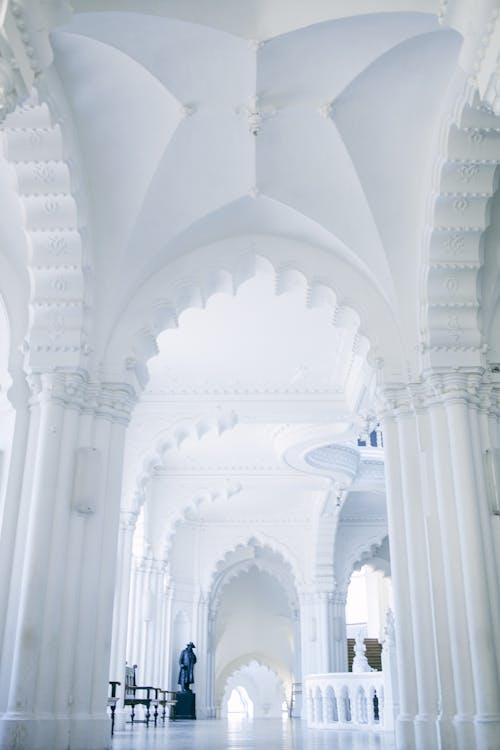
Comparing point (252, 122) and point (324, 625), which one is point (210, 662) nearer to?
point (324, 625)

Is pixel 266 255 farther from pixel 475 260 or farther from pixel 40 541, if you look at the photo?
pixel 40 541

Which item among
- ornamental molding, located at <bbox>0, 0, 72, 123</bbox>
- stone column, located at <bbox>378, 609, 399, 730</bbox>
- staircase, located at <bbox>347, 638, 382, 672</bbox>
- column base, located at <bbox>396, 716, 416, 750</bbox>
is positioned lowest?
column base, located at <bbox>396, 716, 416, 750</bbox>

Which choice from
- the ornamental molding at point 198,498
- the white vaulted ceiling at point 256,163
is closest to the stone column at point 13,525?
the white vaulted ceiling at point 256,163

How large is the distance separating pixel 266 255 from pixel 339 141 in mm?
1763

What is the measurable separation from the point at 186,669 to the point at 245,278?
1287cm

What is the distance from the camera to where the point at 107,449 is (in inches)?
320

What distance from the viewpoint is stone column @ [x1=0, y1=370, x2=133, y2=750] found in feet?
22.5

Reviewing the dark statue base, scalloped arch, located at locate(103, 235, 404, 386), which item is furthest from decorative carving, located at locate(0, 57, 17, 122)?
the dark statue base

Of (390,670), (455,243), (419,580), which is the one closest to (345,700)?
(390,670)

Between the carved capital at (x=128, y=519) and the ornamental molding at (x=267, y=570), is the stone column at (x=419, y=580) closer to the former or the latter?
the carved capital at (x=128, y=519)

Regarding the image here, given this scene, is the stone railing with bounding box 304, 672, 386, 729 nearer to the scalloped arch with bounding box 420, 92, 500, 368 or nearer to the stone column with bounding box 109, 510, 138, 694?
the stone column with bounding box 109, 510, 138, 694

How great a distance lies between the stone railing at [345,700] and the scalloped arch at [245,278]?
638 centimetres

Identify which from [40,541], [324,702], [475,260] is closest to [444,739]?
[40,541]

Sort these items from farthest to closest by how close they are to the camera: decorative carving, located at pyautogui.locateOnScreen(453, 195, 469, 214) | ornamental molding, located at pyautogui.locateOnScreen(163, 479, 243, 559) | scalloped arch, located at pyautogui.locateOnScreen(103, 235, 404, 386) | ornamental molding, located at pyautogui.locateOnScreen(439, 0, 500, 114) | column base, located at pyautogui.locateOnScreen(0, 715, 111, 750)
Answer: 1. ornamental molding, located at pyautogui.locateOnScreen(163, 479, 243, 559)
2. scalloped arch, located at pyautogui.locateOnScreen(103, 235, 404, 386)
3. decorative carving, located at pyautogui.locateOnScreen(453, 195, 469, 214)
4. column base, located at pyautogui.locateOnScreen(0, 715, 111, 750)
5. ornamental molding, located at pyautogui.locateOnScreen(439, 0, 500, 114)
